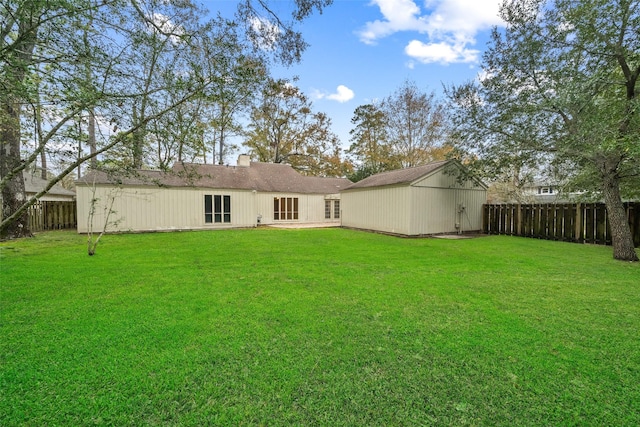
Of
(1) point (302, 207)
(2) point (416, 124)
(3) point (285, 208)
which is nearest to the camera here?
(3) point (285, 208)

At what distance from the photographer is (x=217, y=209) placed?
14.4 meters

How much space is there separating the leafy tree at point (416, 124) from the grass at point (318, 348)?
17941mm

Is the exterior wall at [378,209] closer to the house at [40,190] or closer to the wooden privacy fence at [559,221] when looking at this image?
the wooden privacy fence at [559,221]

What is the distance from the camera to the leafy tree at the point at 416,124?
21.3m

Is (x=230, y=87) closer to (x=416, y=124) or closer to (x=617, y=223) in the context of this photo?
(x=617, y=223)

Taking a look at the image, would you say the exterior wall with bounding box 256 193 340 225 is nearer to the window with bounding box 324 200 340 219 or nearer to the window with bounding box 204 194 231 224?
the window with bounding box 324 200 340 219

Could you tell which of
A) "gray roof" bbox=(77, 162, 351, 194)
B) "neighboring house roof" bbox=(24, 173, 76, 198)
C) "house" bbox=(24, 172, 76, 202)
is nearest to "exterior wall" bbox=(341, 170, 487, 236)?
"gray roof" bbox=(77, 162, 351, 194)

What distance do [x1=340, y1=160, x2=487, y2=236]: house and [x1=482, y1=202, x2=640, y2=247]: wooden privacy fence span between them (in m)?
0.87

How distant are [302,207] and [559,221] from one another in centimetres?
1242

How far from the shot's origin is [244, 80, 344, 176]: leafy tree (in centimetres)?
2467

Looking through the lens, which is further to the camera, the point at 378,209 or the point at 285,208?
the point at 285,208

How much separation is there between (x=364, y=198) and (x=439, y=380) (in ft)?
38.2

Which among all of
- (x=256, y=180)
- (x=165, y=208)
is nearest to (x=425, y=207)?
(x=256, y=180)

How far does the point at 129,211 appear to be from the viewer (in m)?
12.5
